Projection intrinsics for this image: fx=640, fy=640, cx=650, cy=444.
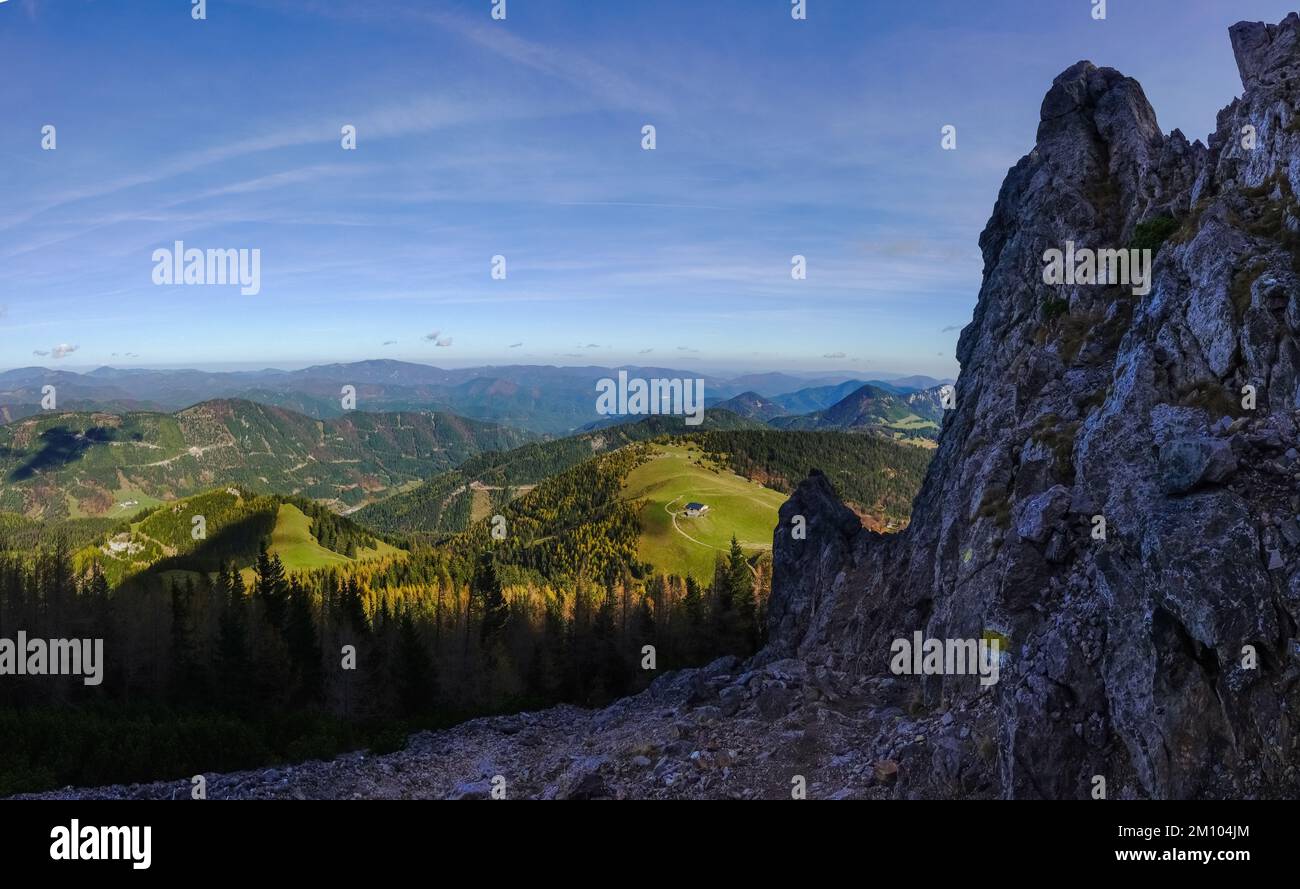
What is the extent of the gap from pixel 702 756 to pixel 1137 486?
20.9 metres

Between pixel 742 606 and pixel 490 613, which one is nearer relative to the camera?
pixel 742 606

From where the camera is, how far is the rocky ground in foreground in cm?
2448

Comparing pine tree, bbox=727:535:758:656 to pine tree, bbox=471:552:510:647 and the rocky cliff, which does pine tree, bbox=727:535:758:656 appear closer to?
the rocky cliff

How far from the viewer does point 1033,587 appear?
24.9 meters

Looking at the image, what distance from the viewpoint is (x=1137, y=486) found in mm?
20781

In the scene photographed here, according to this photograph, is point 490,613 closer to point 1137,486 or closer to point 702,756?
point 702,756

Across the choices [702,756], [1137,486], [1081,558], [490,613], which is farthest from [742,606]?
[1137,486]

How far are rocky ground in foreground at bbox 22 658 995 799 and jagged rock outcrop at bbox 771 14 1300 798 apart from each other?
1.62m

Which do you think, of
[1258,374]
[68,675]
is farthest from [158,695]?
[1258,374]

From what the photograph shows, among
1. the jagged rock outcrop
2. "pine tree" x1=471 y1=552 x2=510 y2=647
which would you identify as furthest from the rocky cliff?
"pine tree" x1=471 y1=552 x2=510 y2=647

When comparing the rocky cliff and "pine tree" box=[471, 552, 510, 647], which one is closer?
the rocky cliff

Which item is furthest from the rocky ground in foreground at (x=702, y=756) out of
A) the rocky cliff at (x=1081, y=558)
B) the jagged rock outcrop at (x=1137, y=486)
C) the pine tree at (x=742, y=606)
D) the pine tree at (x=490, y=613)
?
the pine tree at (x=742, y=606)

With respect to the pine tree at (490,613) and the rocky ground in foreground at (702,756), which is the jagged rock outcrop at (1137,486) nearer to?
the rocky ground in foreground at (702,756)
